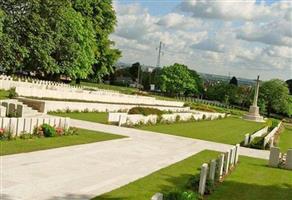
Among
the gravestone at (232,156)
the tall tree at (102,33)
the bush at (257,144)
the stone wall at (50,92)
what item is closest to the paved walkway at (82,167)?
the gravestone at (232,156)

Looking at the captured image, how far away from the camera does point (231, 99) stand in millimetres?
129250

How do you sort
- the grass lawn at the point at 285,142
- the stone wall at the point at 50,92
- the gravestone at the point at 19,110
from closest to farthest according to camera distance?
the gravestone at the point at 19,110, the grass lawn at the point at 285,142, the stone wall at the point at 50,92

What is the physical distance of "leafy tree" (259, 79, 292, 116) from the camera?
117562mm

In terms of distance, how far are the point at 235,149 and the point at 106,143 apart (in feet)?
17.3

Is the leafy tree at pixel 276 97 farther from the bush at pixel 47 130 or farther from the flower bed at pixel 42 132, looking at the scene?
the bush at pixel 47 130

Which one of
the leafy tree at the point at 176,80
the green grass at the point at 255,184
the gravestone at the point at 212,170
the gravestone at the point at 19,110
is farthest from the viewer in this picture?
the leafy tree at the point at 176,80

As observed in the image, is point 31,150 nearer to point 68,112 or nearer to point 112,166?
point 112,166

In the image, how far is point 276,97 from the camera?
118125mm

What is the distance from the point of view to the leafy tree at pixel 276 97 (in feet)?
386

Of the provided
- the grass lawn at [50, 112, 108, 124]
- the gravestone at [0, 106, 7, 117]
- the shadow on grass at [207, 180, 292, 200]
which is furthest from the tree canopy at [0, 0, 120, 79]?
the shadow on grass at [207, 180, 292, 200]

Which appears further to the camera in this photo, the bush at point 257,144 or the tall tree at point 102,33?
the tall tree at point 102,33

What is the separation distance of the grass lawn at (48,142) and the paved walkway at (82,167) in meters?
0.46

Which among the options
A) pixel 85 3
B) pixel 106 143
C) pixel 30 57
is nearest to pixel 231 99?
pixel 85 3

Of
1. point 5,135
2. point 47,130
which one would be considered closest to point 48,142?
point 47,130
